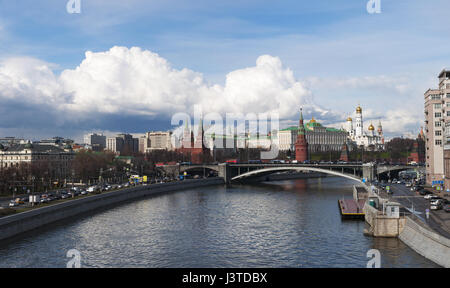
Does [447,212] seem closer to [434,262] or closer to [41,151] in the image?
[434,262]

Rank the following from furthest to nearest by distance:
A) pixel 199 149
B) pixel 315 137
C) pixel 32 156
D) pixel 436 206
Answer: pixel 315 137, pixel 199 149, pixel 32 156, pixel 436 206

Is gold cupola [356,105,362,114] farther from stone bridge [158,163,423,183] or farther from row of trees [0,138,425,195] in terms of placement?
stone bridge [158,163,423,183]

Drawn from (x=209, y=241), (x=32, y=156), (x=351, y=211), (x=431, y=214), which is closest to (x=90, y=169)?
(x=32, y=156)

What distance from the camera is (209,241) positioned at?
29422mm

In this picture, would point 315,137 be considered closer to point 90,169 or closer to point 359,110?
point 359,110

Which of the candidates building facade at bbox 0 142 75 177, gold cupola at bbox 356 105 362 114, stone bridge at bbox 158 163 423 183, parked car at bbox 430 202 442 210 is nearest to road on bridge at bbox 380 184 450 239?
parked car at bbox 430 202 442 210

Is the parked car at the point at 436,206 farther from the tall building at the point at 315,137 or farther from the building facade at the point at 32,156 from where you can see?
the tall building at the point at 315,137

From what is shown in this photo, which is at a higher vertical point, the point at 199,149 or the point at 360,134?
the point at 360,134

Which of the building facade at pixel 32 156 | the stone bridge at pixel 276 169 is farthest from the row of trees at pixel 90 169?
the stone bridge at pixel 276 169

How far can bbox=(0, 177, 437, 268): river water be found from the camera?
24.2 metres

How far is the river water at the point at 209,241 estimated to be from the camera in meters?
24.2

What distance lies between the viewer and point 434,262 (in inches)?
879
